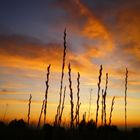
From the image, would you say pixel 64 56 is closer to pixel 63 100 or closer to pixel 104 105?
pixel 63 100

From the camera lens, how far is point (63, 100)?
634 cm

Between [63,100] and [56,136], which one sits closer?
[56,136]

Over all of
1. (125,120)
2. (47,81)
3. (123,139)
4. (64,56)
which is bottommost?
(123,139)

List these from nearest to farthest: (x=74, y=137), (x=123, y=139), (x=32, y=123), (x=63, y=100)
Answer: (x=74, y=137), (x=63, y=100), (x=123, y=139), (x=32, y=123)

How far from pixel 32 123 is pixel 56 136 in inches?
113

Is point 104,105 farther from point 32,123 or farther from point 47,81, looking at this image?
point 32,123

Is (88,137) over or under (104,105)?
under

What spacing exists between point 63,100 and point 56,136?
3.32 feet

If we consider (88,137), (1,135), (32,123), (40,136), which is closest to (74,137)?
(88,137)

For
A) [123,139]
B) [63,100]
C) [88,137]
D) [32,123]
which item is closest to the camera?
[88,137]

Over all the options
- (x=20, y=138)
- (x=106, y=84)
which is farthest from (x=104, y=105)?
(x=20, y=138)

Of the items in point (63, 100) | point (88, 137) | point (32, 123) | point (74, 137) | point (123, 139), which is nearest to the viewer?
point (74, 137)

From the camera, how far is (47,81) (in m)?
5.49

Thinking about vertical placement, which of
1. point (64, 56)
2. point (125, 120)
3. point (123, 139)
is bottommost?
point (123, 139)
